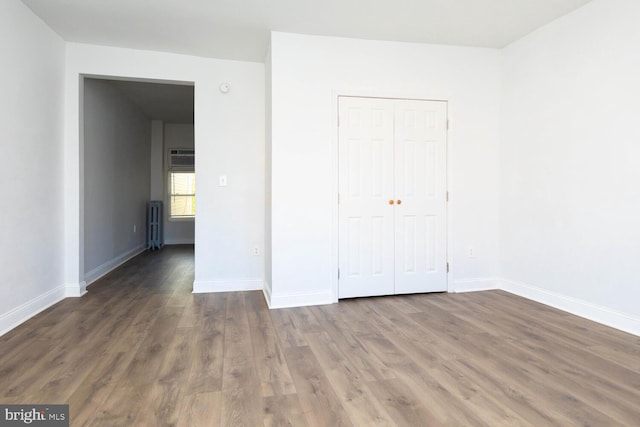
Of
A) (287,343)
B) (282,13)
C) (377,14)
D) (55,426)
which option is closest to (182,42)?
(282,13)

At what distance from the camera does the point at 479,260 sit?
383 centimetres

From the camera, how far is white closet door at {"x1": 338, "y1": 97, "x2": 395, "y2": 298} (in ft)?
11.3

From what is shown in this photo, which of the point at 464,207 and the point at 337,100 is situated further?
the point at 464,207

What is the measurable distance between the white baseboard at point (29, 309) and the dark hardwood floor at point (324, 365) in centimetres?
7

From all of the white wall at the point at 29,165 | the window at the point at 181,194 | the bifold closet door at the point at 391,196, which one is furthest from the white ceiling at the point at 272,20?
the window at the point at 181,194

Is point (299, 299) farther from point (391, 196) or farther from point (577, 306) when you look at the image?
point (577, 306)

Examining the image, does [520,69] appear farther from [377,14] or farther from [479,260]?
[479,260]

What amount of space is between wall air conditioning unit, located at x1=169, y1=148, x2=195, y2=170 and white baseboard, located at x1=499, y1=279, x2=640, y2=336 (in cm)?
691

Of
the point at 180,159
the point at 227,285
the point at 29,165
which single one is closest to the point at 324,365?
the point at 227,285

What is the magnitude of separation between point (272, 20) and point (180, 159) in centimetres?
580

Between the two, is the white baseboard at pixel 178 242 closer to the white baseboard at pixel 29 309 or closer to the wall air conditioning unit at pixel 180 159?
the wall air conditioning unit at pixel 180 159

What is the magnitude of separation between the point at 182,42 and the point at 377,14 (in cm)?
190

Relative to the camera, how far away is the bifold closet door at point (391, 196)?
347cm

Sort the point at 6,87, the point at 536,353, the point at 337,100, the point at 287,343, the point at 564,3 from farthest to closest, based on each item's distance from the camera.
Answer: the point at 337,100 < the point at 564,3 < the point at 6,87 < the point at 287,343 < the point at 536,353
